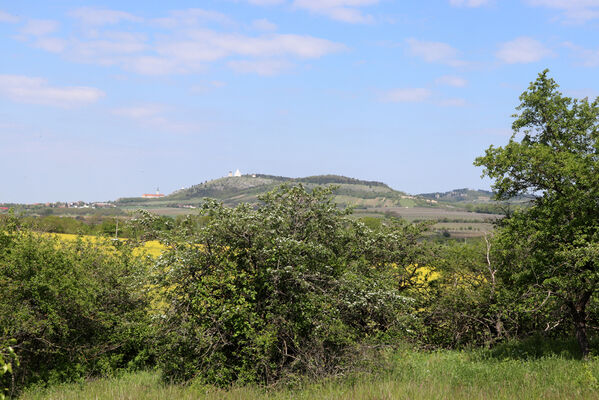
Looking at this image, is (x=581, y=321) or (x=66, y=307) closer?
(x=581, y=321)

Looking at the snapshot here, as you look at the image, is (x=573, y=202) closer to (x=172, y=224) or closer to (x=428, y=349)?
(x=428, y=349)

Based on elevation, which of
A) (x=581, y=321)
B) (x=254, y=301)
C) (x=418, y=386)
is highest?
(x=254, y=301)

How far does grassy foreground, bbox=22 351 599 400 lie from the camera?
34.4ft

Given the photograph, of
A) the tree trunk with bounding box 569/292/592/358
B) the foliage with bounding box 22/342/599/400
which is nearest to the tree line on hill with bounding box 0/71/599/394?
the tree trunk with bounding box 569/292/592/358

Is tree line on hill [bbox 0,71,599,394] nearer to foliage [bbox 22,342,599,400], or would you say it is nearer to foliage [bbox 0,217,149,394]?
foliage [bbox 0,217,149,394]

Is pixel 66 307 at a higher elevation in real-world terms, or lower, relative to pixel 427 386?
higher

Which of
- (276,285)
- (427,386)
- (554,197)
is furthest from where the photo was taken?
(554,197)

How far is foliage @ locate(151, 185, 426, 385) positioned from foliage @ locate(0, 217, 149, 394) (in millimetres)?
2436

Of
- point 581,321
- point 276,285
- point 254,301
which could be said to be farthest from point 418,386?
point 581,321

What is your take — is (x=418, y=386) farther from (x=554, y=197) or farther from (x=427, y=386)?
(x=554, y=197)

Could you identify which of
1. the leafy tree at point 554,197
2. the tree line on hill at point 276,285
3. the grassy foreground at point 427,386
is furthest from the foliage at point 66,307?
the leafy tree at point 554,197

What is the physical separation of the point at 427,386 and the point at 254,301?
5.30 m

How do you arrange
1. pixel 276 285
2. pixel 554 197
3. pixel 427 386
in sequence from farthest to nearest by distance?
pixel 554 197 → pixel 276 285 → pixel 427 386

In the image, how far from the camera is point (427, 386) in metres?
11.2
